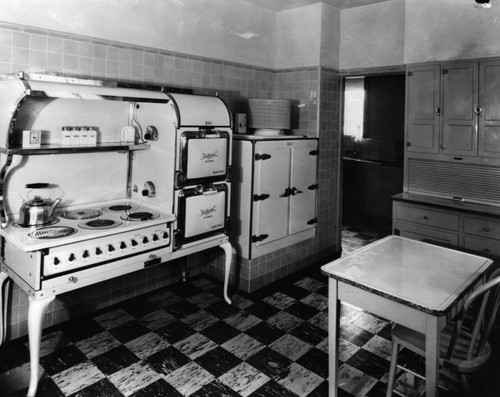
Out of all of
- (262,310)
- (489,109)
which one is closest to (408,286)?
(262,310)

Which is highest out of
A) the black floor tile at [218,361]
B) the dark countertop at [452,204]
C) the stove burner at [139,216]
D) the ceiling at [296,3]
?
the ceiling at [296,3]

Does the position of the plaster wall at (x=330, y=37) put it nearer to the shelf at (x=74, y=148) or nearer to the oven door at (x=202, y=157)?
the oven door at (x=202, y=157)

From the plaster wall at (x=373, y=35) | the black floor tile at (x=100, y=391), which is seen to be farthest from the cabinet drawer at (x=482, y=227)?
the black floor tile at (x=100, y=391)

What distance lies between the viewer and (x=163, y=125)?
10.6 feet

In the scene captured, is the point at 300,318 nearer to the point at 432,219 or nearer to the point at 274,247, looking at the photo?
the point at 274,247

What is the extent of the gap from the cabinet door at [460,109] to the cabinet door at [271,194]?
1.64 metres

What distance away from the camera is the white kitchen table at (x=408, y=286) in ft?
6.05

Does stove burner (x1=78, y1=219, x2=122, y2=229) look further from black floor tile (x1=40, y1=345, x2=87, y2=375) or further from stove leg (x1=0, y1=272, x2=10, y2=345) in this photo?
black floor tile (x1=40, y1=345, x2=87, y2=375)

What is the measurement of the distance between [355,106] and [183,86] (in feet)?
13.2

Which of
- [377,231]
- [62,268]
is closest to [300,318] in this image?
[62,268]

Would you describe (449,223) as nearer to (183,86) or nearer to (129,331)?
(183,86)

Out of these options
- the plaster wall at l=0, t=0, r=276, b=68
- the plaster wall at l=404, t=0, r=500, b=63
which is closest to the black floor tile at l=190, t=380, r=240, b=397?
the plaster wall at l=0, t=0, r=276, b=68

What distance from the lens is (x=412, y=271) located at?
2191 mm

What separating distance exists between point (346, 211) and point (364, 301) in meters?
5.33
